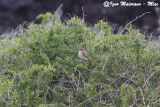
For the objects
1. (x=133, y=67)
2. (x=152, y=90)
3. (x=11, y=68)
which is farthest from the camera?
(x=11, y=68)

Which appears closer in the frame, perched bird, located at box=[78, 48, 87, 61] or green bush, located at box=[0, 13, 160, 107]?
green bush, located at box=[0, 13, 160, 107]

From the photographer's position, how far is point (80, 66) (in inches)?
106

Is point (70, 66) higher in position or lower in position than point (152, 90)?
higher

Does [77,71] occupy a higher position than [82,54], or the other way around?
[82,54]

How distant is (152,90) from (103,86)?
412mm

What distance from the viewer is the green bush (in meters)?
2.45

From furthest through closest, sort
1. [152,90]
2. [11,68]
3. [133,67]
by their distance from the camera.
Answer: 1. [11,68]
2. [133,67]
3. [152,90]

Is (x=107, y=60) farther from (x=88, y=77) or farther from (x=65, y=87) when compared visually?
(x=65, y=87)

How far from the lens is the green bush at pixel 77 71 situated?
2447 mm

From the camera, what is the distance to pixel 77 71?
284 centimetres

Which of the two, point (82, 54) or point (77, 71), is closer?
point (77, 71)

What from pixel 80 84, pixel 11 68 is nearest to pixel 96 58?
pixel 80 84

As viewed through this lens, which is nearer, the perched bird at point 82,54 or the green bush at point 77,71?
the green bush at point 77,71

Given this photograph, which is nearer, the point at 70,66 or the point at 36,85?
the point at 36,85
